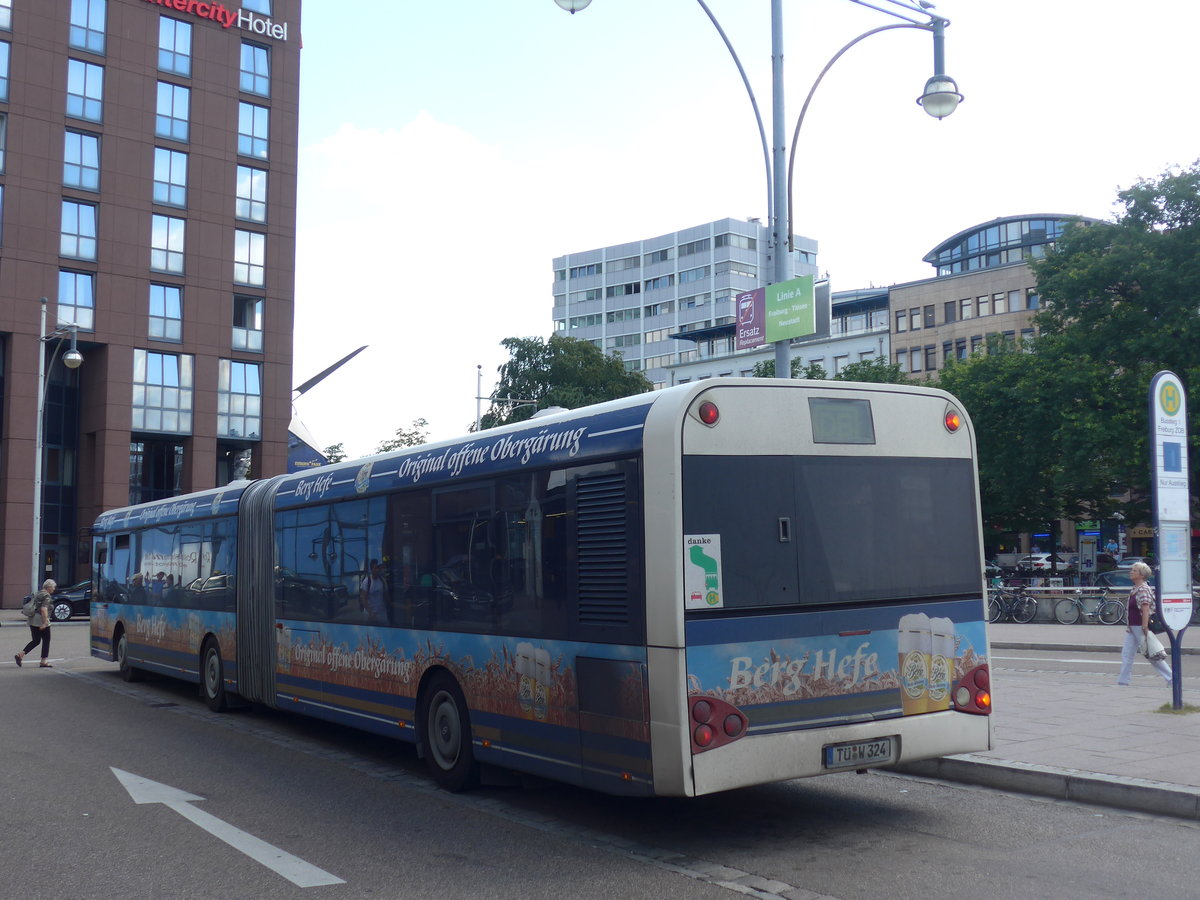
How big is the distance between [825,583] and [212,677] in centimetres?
968

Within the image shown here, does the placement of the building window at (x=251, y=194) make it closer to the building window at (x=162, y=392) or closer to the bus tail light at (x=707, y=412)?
the building window at (x=162, y=392)

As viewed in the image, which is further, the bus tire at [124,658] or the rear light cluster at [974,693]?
the bus tire at [124,658]

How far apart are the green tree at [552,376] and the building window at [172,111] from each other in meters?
24.4

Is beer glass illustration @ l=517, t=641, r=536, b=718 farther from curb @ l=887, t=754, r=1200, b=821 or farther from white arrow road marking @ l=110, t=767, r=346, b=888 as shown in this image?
curb @ l=887, t=754, r=1200, b=821

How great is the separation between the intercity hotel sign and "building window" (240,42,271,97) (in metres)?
0.71

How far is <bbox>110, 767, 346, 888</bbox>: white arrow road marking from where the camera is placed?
21.4 feet

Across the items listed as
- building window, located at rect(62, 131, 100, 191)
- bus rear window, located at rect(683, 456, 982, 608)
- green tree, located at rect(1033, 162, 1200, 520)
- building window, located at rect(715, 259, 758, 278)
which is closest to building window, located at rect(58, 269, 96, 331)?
building window, located at rect(62, 131, 100, 191)

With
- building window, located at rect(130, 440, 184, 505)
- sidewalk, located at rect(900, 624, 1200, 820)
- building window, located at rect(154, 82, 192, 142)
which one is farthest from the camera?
building window, located at rect(130, 440, 184, 505)

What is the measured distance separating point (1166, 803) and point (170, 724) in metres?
10.0

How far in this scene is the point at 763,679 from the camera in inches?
274

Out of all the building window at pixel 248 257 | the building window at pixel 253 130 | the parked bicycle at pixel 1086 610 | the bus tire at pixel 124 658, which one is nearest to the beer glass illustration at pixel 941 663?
the bus tire at pixel 124 658

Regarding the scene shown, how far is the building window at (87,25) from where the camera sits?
46156 millimetres

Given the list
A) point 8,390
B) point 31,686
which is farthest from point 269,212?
point 31,686

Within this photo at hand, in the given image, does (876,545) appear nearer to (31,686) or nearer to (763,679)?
(763,679)
